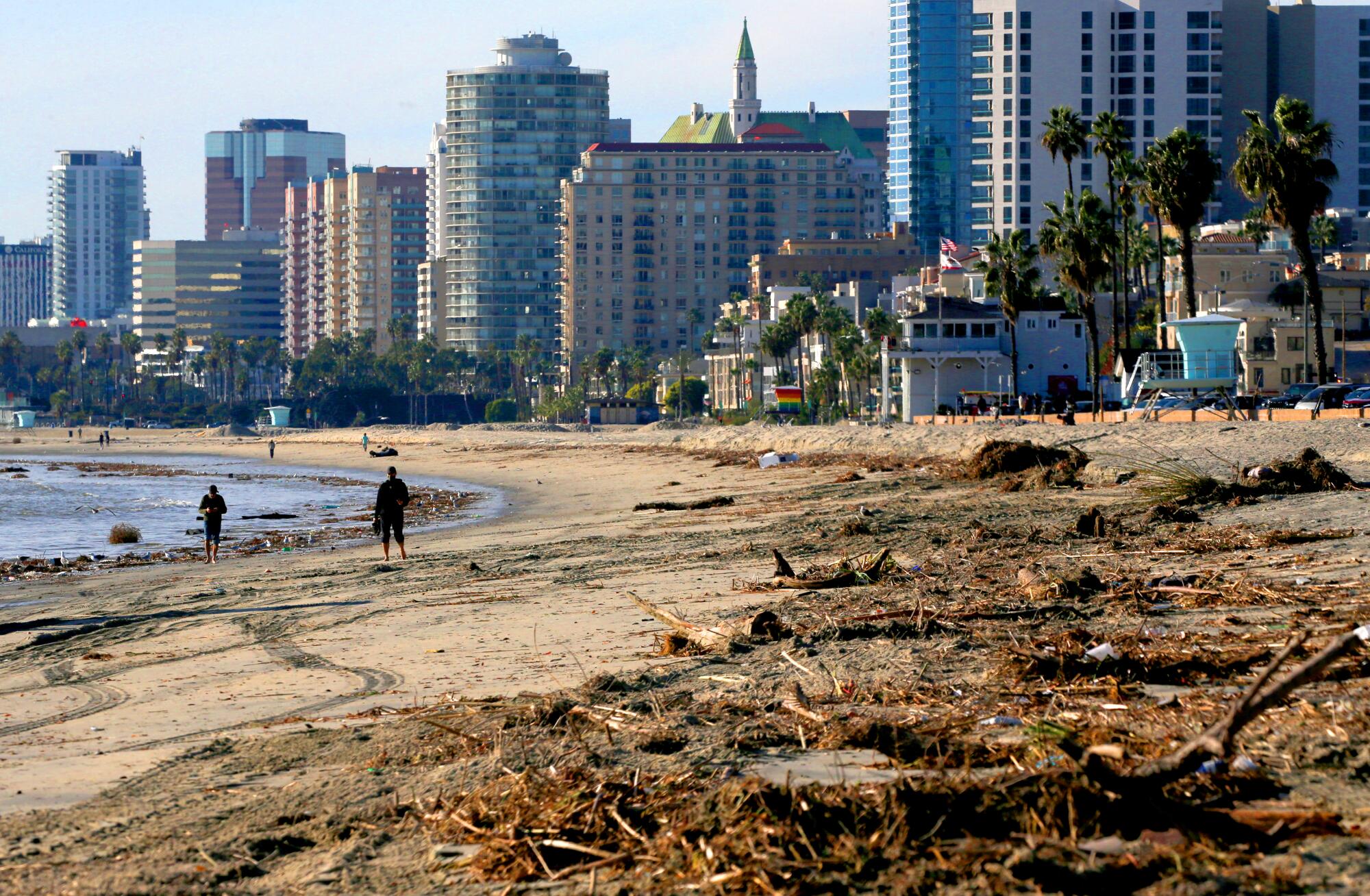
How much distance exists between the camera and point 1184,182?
53.8m

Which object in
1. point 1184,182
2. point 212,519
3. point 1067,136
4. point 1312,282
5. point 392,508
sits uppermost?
point 1067,136

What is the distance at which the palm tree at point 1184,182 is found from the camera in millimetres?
53656

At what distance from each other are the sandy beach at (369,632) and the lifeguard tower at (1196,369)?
1065cm

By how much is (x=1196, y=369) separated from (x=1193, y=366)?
0.24 m

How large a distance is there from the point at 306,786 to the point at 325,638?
21.0 feet

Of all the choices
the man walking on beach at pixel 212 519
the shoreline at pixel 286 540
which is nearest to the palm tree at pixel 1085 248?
the shoreline at pixel 286 540

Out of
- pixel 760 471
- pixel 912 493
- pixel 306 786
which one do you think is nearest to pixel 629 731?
pixel 306 786

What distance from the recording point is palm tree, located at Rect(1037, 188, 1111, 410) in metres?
59.3

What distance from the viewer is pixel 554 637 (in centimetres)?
1186

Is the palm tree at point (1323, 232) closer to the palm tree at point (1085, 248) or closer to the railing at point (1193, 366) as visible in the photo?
the palm tree at point (1085, 248)

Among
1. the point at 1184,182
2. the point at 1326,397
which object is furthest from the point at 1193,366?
the point at 1184,182

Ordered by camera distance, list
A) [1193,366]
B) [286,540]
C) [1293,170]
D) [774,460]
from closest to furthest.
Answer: [286,540] < [1293,170] < [1193,366] < [774,460]

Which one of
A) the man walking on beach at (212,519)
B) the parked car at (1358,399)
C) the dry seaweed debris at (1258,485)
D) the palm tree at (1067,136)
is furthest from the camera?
the palm tree at (1067,136)

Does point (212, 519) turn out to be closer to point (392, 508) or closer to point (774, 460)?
point (392, 508)
